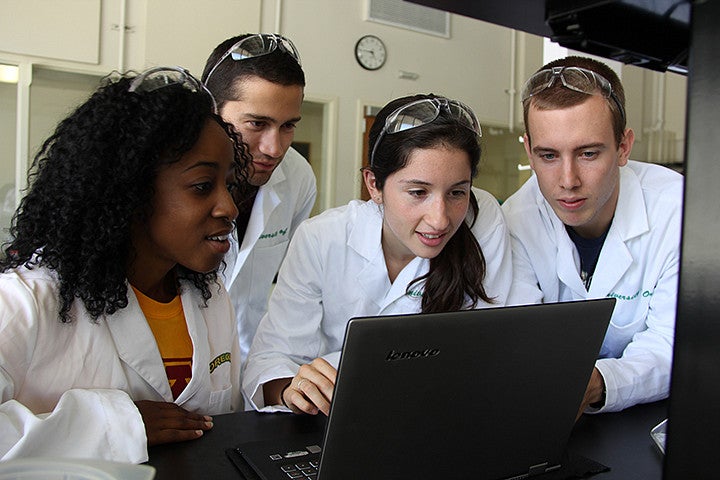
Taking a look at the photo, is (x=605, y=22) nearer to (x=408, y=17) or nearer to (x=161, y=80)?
(x=161, y=80)

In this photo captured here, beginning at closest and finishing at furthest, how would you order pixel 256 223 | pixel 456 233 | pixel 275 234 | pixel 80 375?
pixel 80 375
pixel 456 233
pixel 256 223
pixel 275 234

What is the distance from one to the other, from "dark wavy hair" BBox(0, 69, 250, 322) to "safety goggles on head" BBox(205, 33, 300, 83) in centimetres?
68

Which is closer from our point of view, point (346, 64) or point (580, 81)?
point (580, 81)

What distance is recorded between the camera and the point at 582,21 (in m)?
0.57

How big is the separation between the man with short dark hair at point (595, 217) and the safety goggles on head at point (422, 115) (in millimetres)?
187

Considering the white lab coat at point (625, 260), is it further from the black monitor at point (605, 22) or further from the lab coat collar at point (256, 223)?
the black monitor at point (605, 22)

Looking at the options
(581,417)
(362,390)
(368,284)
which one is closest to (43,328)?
(362,390)

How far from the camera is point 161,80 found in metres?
1.20

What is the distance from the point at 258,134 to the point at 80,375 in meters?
0.89

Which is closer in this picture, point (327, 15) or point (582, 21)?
point (582, 21)

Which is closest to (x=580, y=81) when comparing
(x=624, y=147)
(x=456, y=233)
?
(x=624, y=147)

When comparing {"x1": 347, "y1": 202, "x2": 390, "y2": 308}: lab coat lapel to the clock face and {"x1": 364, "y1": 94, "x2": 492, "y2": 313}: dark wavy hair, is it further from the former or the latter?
the clock face

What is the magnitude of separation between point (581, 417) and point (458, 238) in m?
0.58

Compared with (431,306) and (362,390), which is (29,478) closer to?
(362,390)
